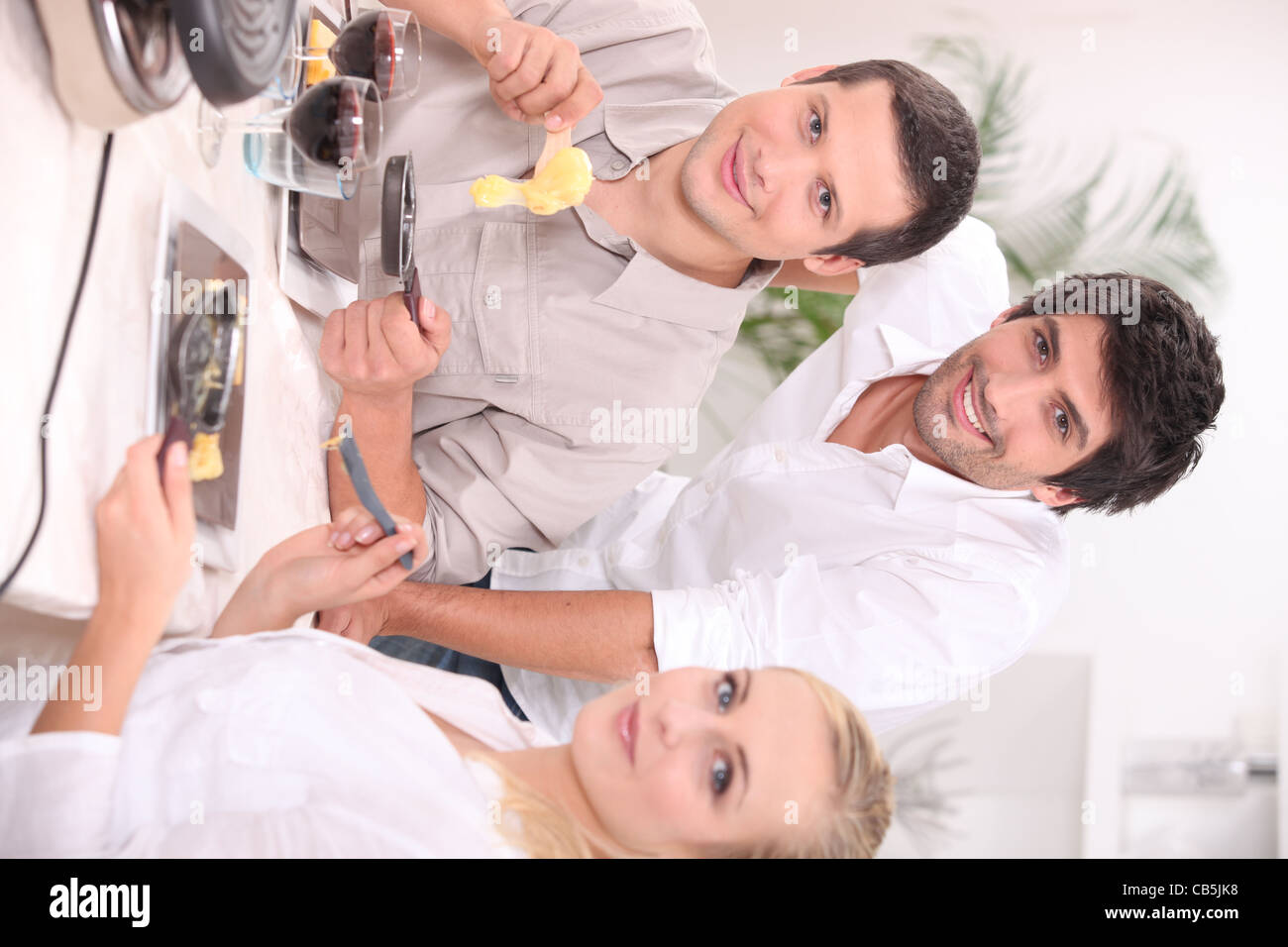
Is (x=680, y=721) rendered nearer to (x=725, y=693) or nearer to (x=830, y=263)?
(x=725, y=693)

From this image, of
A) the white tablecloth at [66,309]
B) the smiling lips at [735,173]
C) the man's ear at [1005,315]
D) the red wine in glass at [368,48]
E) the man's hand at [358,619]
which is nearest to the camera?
the white tablecloth at [66,309]

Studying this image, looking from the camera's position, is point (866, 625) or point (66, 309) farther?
point (866, 625)

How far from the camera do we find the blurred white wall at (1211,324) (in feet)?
8.23

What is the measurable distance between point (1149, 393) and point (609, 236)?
0.91m

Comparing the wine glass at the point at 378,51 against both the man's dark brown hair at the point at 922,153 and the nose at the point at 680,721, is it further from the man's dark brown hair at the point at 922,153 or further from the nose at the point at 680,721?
the nose at the point at 680,721

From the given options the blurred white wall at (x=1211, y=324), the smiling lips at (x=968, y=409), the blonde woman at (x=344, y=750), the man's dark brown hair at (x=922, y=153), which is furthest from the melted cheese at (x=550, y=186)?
the blurred white wall at (x=1211, y=324)

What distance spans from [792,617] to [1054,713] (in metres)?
1.35

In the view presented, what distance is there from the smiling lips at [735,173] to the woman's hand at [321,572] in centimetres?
74

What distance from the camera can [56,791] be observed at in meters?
0.79

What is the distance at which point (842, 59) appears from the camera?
3.24 metres

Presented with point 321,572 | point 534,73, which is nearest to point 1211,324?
point 534,73

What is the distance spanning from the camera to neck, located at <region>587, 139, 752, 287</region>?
5.17ft
